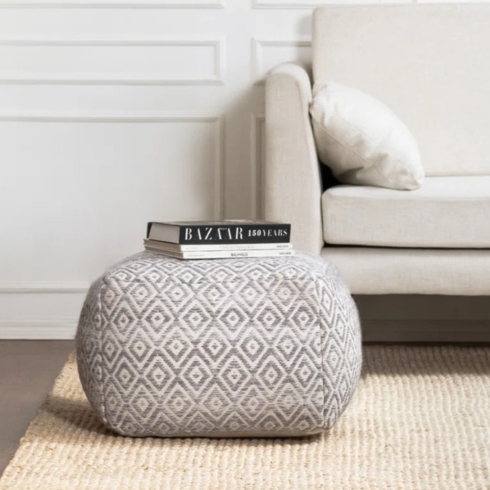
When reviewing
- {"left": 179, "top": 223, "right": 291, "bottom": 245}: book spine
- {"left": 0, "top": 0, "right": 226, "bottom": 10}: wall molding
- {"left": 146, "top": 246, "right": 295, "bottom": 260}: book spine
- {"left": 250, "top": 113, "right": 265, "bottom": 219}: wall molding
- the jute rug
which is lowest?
the jute rug

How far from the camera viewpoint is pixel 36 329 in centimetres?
283

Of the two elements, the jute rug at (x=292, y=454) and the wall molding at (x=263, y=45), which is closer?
the jute rug at (x=292, y=454)

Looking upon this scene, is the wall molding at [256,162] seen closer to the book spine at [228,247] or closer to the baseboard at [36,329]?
the baseboard at [36,329]

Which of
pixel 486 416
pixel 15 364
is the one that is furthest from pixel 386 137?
pixel 15 364

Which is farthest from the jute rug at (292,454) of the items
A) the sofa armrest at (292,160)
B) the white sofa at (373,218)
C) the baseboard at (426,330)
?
the baseboard at (426,330)

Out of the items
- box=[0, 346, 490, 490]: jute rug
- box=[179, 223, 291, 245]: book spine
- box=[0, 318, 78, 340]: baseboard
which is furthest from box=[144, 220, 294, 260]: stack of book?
box=[0, 318, 78, 340]: baseboard

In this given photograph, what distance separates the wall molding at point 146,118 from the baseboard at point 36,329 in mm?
614

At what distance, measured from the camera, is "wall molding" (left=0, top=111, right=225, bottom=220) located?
2762 mm

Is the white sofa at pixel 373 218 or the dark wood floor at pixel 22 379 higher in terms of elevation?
the white sofa at pixel 373 218

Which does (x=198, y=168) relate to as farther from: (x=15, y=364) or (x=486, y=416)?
(x=486, y=416)

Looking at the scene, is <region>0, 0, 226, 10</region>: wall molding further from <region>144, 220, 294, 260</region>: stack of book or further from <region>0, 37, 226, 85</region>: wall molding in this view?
<region>144, 220, 294, 260</region>: stack of book

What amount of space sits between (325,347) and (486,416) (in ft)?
1.47

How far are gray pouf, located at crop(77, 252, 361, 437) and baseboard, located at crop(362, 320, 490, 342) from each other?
45.2 inches

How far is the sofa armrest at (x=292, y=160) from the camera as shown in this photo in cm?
219
